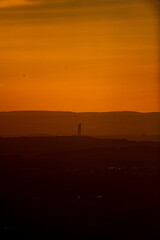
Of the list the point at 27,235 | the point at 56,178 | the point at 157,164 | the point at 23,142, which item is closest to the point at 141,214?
the point at 27,235

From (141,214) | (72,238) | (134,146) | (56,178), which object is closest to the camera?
(72,238)

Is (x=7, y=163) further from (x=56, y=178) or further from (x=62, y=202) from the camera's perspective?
(x=62, y=202)

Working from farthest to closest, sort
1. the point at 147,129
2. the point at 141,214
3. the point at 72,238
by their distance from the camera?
the point at 147,129 → the point at 141,214 → the point at 72,238

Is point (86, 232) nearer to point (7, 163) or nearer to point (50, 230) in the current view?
point (50, 230)

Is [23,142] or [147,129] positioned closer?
[23,142]

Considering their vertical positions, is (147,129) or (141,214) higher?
(147,129)

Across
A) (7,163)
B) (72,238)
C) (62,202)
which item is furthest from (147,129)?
(72,238)
